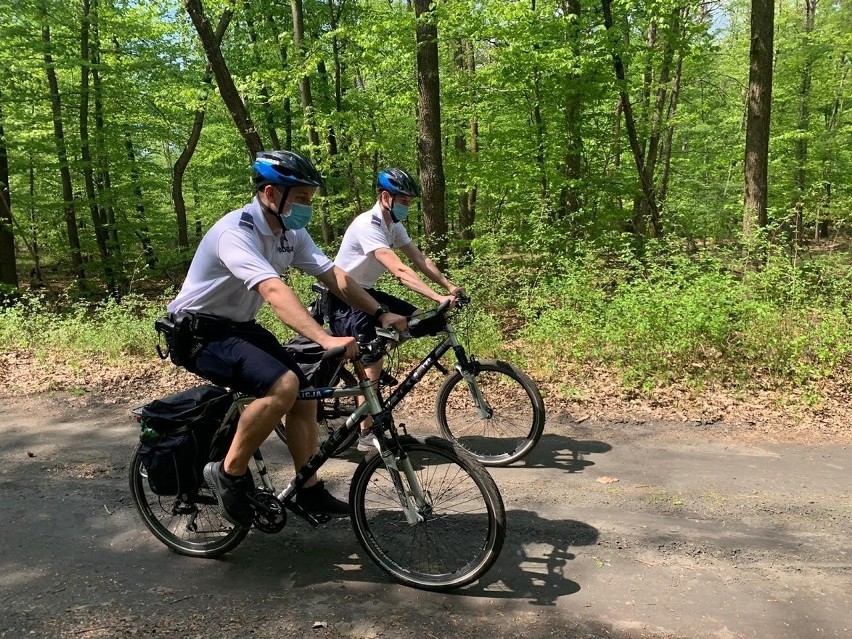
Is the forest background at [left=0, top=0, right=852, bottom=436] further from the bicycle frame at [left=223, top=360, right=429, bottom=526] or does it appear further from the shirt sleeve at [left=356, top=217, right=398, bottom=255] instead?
the bicycle frame at [left=223, top=360, right=429, bottom=526]

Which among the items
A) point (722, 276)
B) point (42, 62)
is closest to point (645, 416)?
point (722, 276)

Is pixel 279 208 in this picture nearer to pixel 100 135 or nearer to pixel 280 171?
pixel 280 171

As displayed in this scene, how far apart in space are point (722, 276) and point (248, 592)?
7.11m

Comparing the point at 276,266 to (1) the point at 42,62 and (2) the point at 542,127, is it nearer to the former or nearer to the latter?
(2) the point at 542,127

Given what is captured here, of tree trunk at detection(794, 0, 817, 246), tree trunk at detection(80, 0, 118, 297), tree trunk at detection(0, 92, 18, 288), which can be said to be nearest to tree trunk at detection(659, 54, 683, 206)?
tree trunk at detection(794, 0, 817, 246)

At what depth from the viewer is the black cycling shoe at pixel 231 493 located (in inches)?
124

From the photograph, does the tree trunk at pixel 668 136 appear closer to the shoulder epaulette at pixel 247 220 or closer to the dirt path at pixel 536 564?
the dirt path at pixel 536 564

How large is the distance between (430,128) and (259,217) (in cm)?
686

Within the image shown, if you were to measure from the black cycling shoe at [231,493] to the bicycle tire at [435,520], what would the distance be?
1.91 feet

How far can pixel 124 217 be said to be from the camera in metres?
17.3

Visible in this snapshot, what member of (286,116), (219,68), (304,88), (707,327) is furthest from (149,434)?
(286,116)

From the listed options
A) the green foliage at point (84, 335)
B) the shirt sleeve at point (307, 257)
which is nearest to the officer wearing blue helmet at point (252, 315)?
the shirt sleeve at point (307, 257)

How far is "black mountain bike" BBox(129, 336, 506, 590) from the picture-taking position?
301 centimetres

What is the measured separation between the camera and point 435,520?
3.26m
